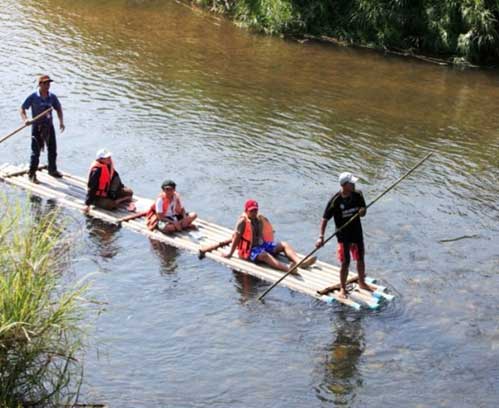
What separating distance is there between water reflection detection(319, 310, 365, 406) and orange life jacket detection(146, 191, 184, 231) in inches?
136

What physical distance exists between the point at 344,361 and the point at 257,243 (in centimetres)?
267

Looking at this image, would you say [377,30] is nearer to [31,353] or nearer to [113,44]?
[113,44]

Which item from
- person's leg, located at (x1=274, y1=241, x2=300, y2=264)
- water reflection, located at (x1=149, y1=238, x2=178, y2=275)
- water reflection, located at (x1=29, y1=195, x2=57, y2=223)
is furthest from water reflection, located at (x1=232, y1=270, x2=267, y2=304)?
water reflection, located at (x1=29, y1=195, x2=57, y2=223)

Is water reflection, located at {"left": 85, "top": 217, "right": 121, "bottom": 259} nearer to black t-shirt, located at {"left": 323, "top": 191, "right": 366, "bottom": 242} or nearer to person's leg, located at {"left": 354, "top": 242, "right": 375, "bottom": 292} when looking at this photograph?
black t-shirt, located at {"left": 323, "top": 191, "right": 366, "bottom": 242}

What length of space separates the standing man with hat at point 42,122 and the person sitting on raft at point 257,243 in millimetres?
4424

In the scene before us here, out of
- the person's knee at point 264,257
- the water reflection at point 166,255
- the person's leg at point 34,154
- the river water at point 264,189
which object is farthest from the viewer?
the person's leg at point 34,154

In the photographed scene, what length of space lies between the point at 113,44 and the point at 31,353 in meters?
18.9

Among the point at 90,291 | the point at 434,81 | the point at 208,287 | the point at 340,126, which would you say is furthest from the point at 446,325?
the point at 434,81

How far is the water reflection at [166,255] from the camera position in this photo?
13.8m

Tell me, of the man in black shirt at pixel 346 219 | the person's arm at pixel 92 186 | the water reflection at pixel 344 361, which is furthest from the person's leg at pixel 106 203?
the water reflection at pixel 344 361

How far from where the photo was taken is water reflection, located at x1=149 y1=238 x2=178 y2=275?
13836mm

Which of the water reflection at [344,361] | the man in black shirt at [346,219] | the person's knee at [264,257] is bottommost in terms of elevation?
the water reflection at [344,361]

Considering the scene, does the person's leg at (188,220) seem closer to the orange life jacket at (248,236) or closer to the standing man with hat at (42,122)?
the orange life jacket at (248,236)

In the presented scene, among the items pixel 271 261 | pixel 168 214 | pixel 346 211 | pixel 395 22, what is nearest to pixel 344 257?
pixel 346 211
